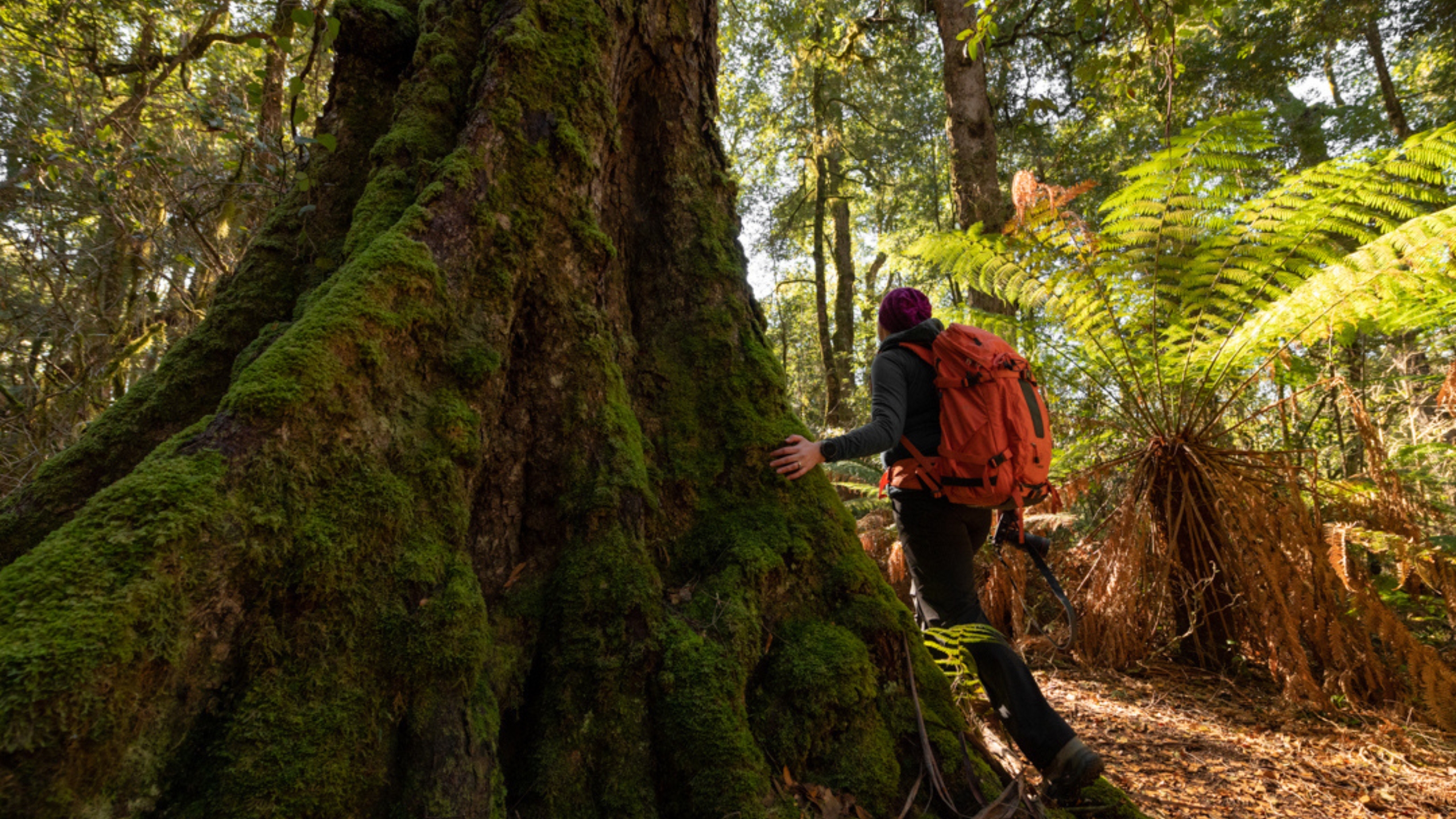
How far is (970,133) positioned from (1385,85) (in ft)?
36.8

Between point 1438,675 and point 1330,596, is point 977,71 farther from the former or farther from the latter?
point 1438,675

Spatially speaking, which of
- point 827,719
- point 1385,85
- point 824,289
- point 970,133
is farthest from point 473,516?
point 1385,85

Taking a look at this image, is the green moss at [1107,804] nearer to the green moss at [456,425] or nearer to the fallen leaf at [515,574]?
the fallen leaf at [515,574]

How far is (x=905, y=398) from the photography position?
9.21ft

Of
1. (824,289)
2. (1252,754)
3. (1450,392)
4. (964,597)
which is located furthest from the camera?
(824,289)

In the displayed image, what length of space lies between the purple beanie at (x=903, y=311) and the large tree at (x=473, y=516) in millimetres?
673

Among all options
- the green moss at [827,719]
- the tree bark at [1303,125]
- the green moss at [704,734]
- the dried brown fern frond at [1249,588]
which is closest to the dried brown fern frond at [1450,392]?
the dried brown fern frond at [1249,588]

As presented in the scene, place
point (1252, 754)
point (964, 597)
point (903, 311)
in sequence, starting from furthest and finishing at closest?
point (1252, 754)
point (903, 311)
point (964, 597)

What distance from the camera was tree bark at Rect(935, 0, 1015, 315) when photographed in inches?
244

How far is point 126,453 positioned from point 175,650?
3.36 feet

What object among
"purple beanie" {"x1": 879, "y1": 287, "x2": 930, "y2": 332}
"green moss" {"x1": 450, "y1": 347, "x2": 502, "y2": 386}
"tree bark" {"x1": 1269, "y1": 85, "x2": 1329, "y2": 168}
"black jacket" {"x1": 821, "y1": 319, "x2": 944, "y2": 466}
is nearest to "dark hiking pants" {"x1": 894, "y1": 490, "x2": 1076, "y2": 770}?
"black jacket" {"x1": 821, "y1": 319, "x2": 944, "y2": 466}

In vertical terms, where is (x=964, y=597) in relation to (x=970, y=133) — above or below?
below

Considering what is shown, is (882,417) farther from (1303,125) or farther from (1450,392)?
(1303,125)

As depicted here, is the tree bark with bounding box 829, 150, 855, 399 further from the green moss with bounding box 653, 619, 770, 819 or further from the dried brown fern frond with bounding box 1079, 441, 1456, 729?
the green moss with bounding box 653, 619, 770, 819
